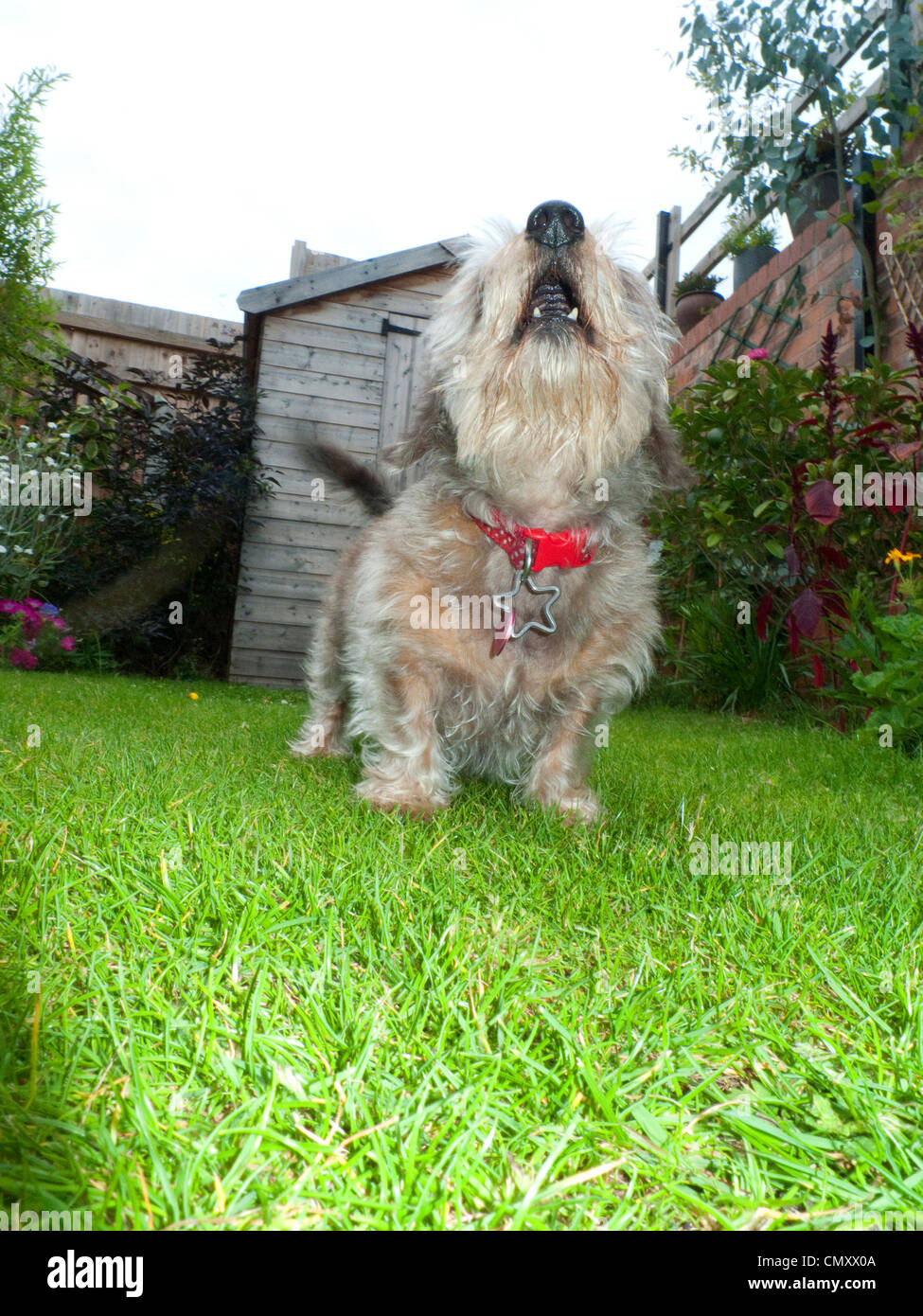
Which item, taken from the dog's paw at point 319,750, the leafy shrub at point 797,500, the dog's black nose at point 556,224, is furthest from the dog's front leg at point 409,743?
the leafy shrub at point 797,500

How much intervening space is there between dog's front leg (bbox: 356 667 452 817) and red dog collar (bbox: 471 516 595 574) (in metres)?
0.47

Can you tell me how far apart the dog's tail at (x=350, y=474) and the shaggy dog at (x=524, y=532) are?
805 mm

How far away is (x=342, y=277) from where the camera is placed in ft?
28.0

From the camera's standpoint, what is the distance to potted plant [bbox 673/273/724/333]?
314 inches

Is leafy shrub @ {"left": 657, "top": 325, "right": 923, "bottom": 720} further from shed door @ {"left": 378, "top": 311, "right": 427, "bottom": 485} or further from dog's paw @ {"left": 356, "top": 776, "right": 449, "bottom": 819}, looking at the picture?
shed door @ {"left": 378, "top": 311, "right": 427, "bottom": 485}

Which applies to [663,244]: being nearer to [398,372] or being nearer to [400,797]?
[398,372]

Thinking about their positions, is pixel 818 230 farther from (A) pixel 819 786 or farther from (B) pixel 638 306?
(A) pixel 819 786

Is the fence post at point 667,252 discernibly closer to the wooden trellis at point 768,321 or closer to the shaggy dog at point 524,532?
the wooden trellis at point 768,321

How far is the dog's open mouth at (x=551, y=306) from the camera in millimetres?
2344

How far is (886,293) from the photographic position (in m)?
4.97

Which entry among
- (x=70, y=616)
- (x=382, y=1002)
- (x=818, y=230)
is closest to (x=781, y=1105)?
(x=382, y=1002)
